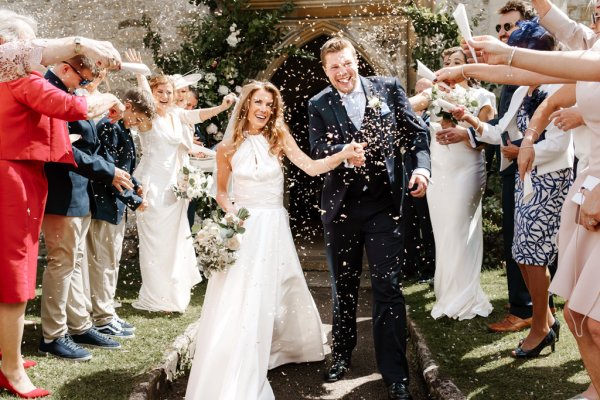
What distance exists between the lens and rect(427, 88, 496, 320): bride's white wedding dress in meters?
6.25

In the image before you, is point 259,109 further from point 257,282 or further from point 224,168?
point 257,282

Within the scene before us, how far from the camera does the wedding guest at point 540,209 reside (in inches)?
185

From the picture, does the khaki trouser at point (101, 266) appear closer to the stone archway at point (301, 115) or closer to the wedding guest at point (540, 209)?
the wedding guest at point (540, 209)

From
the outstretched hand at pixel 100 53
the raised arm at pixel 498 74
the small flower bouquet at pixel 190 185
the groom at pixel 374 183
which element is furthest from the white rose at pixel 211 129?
Result: the raised arm at pixel 498 74

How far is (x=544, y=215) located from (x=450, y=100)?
4.99ft

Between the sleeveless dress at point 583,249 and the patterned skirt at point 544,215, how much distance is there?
1.27 metres

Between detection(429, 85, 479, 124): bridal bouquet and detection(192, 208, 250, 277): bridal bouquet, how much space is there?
2.02 m

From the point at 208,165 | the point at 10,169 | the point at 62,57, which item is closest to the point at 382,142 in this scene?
the point at 62,57

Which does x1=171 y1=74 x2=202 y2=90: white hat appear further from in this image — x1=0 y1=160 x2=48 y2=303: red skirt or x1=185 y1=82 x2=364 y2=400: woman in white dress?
x1=0 y1=160 x2=48 y2=303: red skirt

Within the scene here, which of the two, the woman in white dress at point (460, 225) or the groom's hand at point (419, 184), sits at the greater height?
the groom's hand at point (419, 184)

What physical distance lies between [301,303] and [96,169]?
1.78 metres

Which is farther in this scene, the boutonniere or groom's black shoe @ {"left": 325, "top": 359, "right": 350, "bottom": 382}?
groom's black shoe @ {"left": 325, "top": 359, "right": 350, "bottom": 382}

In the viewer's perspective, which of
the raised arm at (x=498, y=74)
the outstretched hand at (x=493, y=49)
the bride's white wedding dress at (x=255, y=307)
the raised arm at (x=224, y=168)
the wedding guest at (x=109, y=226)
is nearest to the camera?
the outstretched hand at (x=493, y=49)

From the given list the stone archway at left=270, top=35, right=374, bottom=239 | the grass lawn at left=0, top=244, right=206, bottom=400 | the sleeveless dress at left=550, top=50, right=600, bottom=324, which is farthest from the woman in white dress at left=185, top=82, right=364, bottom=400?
the stone archway at left=270, top=35, right=374, bottom=239
